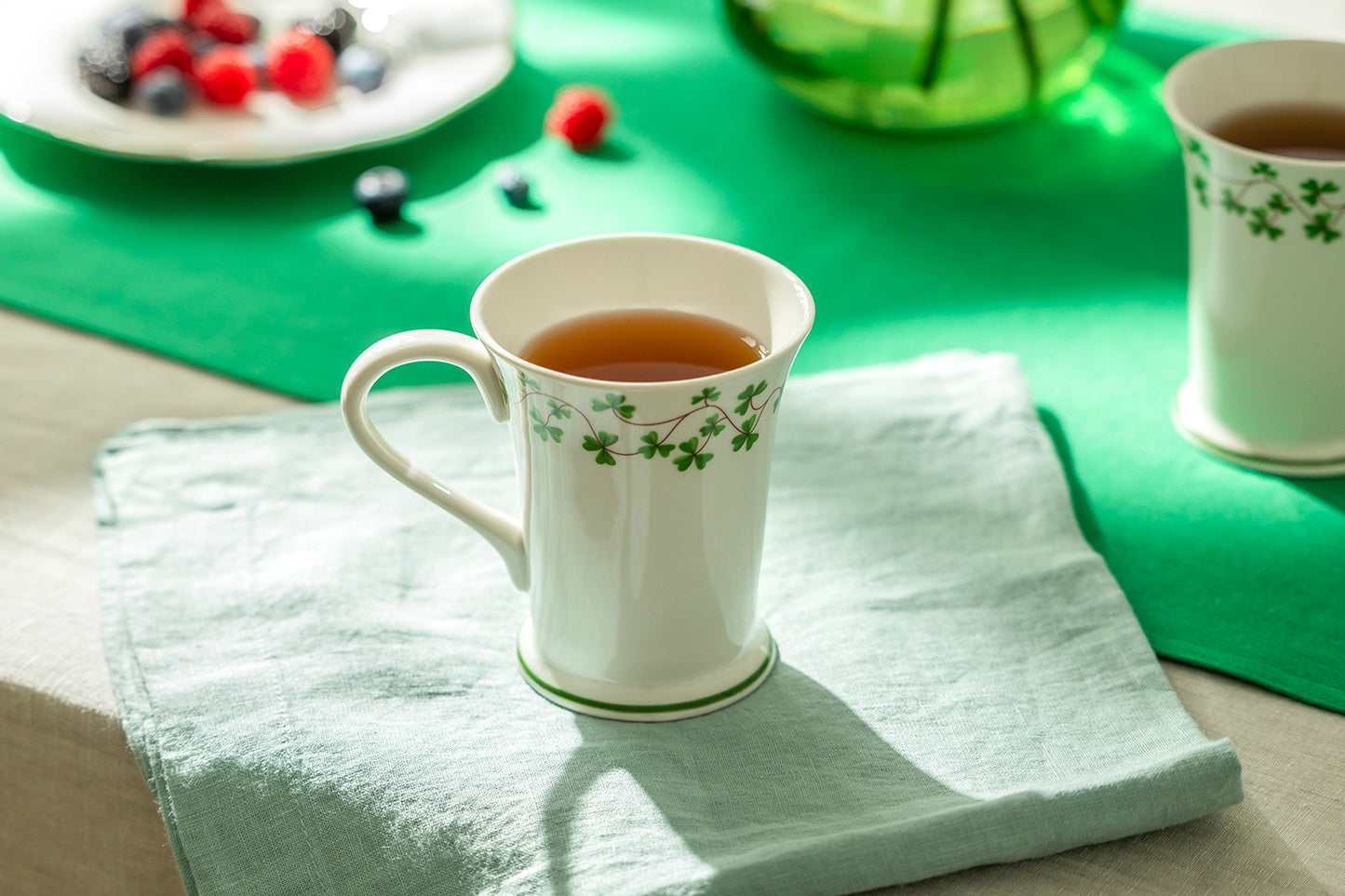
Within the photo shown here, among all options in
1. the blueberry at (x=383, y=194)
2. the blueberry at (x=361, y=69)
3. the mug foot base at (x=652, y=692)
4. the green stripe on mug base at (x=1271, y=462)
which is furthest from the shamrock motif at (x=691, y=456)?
the blueberry at (x=361, y=69)

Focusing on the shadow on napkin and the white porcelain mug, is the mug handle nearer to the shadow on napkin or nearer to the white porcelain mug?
the shadow on napkin

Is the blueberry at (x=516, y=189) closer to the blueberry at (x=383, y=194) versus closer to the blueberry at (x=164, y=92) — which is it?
the blueberry at (x=383, y=194)

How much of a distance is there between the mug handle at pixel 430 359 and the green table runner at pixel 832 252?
28cm

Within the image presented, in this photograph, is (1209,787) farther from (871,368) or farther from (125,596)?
(125,596)

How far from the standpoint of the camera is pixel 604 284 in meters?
0.53

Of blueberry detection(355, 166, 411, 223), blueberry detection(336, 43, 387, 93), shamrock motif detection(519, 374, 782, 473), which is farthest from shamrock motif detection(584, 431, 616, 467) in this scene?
blueberry detection(336, 43, 387, 93)

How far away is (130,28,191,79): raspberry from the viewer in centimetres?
99

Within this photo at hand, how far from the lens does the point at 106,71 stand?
986 millimetres

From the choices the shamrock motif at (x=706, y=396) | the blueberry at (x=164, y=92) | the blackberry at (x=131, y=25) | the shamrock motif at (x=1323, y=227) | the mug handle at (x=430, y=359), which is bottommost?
the blueberry at (x=164, y=92)

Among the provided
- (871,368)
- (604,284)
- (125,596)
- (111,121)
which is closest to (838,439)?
(871,368)

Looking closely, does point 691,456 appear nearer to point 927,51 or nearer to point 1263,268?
point 1263,268

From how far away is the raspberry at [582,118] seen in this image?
1019 mm

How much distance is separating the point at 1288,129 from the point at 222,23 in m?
0.84

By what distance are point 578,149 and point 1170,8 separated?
696mm
